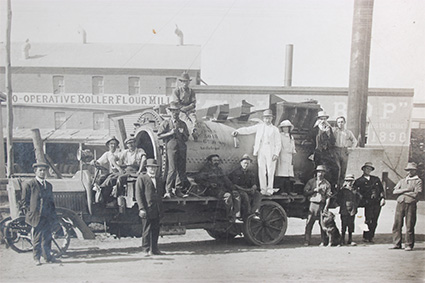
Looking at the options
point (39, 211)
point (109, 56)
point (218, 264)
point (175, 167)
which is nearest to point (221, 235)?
point (218, 264)

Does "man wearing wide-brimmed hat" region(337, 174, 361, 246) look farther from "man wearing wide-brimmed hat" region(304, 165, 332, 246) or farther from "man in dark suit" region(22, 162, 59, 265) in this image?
"man in dark suit" region(22, 162, 59, 265)

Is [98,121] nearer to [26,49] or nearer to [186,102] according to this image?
[26,49]

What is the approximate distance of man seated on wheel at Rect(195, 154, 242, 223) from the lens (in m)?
8.42

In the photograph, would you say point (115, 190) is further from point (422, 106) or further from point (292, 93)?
point (292, 93)

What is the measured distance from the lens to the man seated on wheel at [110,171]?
25.3 feet

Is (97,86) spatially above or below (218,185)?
above

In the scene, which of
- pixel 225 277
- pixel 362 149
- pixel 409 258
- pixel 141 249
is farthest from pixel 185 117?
pixel 409 258

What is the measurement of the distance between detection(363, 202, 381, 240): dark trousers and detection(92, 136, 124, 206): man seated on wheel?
5.63m

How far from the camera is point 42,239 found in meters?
6.82

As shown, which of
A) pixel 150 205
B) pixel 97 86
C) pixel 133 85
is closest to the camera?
pixel 150 205

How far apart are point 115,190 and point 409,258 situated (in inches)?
237

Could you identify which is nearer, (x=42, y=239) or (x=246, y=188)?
(x=42, y=239)

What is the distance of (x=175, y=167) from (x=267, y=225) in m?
2.55

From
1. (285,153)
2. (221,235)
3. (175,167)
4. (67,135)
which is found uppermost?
(67,135)
